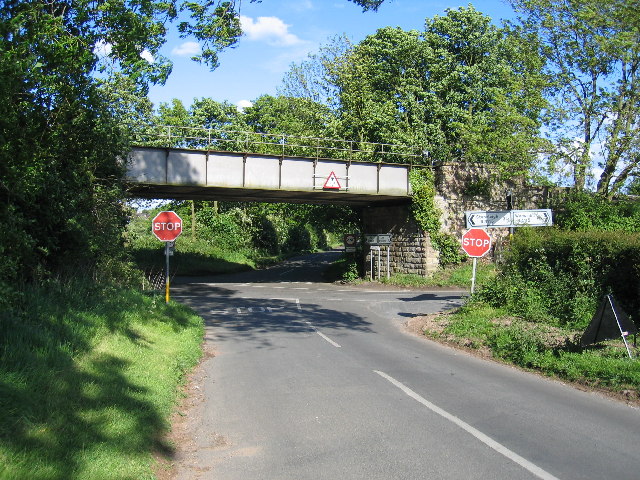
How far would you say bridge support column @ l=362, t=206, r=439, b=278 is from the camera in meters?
31.8

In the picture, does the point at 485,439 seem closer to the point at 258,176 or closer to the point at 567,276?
the point at 567,276

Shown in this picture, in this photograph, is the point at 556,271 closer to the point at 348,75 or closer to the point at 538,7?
the point at 538,7

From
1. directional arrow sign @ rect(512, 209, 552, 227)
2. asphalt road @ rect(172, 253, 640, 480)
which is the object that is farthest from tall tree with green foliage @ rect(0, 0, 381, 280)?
directional arrow sign @ rect(512, 209, 552, 227)

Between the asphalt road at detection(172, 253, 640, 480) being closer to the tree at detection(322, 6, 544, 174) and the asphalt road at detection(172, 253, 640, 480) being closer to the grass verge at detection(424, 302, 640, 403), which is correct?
the grass verge at detection(424, 302, 640, 403)

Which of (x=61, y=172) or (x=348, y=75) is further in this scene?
(x=348, y=75)

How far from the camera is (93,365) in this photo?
7156 mm

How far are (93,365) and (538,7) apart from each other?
31.9 meters

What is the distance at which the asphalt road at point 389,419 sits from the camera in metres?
5.20

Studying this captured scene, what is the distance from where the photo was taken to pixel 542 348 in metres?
10.8

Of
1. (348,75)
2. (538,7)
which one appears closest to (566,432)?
(538,7)

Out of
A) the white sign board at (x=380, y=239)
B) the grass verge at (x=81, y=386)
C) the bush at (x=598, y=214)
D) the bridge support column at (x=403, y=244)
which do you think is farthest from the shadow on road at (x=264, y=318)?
the bush at (x=598, y=214)

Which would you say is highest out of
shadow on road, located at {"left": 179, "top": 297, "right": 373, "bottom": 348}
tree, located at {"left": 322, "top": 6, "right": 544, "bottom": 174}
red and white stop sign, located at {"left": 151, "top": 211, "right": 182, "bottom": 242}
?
tree, located at {"left": 322, "top": 6, "right": 544, "bottom": 174}

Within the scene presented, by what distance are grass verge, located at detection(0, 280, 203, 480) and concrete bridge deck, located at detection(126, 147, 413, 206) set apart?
49.8 feet

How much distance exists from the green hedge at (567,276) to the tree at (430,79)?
57.6 ft
